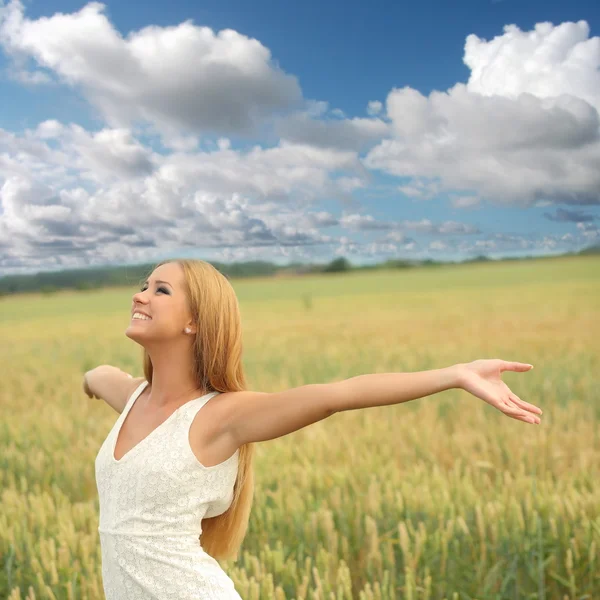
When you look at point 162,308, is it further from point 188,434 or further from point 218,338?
point 188,434

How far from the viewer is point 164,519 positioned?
2287 millimetres

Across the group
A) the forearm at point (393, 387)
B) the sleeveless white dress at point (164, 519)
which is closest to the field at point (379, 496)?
the sleeveless white dress at point (164, 519)

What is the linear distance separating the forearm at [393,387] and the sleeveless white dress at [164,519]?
51cm

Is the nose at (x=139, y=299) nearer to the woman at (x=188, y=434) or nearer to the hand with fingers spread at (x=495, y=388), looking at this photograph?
the woman at (x=188, y=434)

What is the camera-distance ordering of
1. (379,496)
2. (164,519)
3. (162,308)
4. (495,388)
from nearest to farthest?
(495,388)
(164,519)
(162,308)
(379,496)

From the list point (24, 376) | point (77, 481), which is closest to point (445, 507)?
point (77, 481)

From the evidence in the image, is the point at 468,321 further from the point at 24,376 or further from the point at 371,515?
the point at 371,515

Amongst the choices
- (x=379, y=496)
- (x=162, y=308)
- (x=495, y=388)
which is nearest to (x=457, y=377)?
(x=495, y=388)

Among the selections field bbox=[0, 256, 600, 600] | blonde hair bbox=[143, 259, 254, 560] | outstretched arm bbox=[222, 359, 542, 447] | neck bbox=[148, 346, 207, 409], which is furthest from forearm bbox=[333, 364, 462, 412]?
field bbox=[0, 256, 600, 600]

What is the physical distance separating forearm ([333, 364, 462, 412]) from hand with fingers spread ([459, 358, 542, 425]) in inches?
1.3

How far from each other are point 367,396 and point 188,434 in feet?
2.03

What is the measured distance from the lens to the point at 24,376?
952 cm

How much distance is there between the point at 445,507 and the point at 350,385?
5.82 ft

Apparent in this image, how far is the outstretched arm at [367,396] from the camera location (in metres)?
1.99
